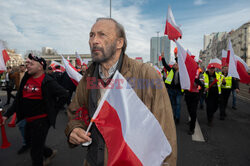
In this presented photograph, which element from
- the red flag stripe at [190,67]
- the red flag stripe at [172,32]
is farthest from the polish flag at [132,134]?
the red flag stripe at [172,32]

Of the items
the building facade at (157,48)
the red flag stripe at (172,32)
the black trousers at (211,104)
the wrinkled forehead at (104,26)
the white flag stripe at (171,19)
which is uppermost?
the building facade at (157,48)

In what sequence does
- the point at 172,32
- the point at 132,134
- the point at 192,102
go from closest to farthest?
the point at 132,134 → the point at 172,32 → the point at 192,102

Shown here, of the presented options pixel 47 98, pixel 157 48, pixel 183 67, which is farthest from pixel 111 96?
pixel 157 48

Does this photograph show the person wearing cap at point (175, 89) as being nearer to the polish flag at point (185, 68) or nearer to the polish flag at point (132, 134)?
the polish flag at point (185, 68)

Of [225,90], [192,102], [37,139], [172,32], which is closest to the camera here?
[37,139]

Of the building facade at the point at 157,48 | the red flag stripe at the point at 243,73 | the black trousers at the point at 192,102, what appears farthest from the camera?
the building facade at the point at 157,48

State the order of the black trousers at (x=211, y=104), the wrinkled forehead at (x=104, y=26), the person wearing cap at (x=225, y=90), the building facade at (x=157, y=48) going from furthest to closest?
the building facade at (x=157, y=48)
the person wearing cap at (x=225, y=90)
the black trousers at (x=211, y=104)
the wrinkled forehead at (x=104, y=26)

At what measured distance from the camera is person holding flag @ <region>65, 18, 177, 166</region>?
3.80 feet

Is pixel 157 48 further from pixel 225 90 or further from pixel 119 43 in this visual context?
pixel 119 43

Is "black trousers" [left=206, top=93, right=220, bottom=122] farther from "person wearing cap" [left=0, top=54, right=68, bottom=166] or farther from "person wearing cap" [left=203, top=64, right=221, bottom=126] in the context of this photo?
"person wearing cap" [left=0, top=54, right=68, bottom=166]

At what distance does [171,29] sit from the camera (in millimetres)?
4406

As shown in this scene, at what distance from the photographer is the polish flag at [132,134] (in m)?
1.11

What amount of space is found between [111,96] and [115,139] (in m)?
0.32

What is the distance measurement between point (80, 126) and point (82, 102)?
0.25 m
